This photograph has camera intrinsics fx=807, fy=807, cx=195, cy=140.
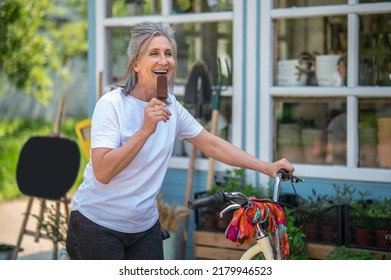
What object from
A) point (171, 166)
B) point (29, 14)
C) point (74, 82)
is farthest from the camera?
point (74, 82)

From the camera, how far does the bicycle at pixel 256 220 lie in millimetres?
3082

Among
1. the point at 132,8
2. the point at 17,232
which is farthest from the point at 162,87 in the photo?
the point at 17,232

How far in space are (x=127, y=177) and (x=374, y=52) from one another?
229 centimetres

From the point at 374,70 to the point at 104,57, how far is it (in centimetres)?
195

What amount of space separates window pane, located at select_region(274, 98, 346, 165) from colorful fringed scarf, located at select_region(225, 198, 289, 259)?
1.83m

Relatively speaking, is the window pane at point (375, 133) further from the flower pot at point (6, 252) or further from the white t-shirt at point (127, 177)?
the flower pot at point (6, 252)

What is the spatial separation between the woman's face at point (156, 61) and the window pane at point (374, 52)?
6.54ft

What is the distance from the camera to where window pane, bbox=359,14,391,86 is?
189 inches

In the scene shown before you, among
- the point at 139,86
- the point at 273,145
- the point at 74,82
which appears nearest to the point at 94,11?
the point at 273,145

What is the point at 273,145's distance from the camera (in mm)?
5145

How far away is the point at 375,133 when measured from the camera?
487 centimetres

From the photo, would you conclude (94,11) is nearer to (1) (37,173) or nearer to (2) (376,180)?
(1) (37,173)

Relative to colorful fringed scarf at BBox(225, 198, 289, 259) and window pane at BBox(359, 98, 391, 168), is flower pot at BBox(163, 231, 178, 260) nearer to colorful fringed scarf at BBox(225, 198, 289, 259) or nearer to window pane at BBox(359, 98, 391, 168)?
window pane at BBox(359, 98, 391, 168)

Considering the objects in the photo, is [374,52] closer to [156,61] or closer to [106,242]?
[156,61]
